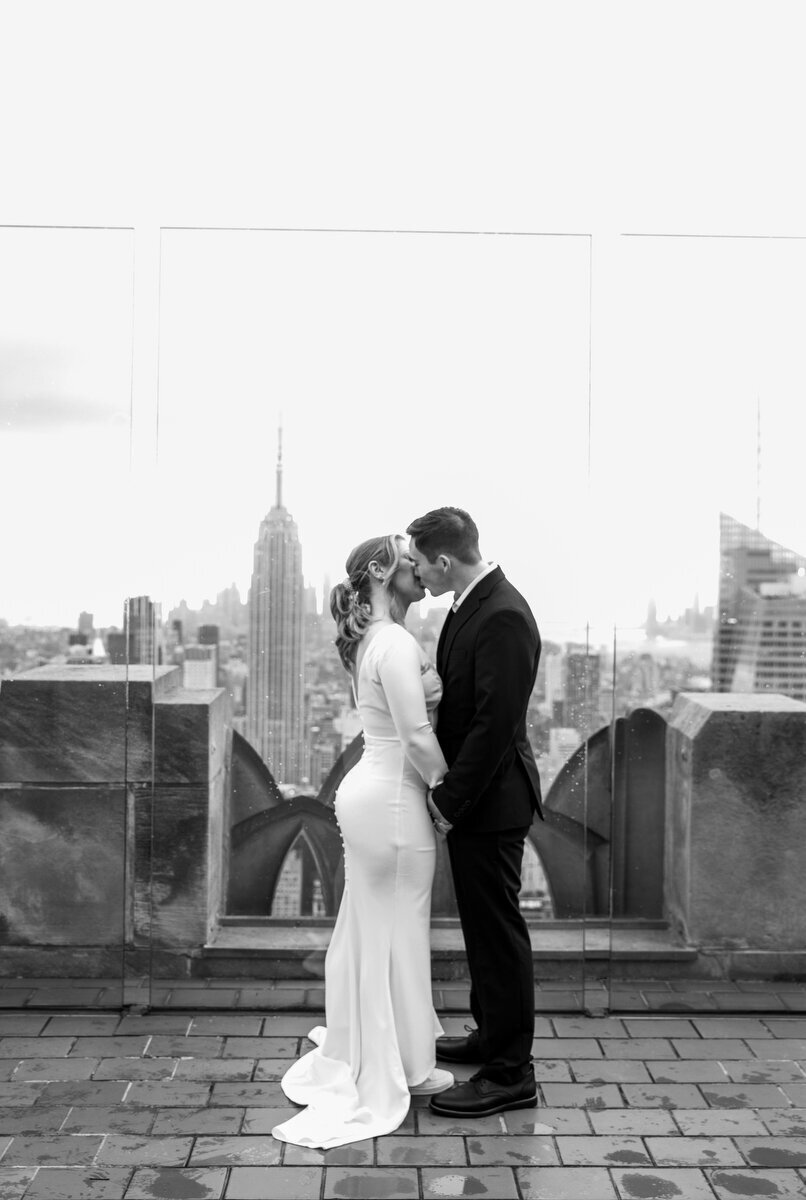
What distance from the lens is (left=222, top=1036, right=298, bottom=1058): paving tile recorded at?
167 inches

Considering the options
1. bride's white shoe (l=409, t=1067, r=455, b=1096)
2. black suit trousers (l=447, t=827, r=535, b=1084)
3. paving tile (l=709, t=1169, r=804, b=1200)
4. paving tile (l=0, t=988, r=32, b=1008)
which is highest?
black suit trousers (l=447, t=827, r=535, b=1084)

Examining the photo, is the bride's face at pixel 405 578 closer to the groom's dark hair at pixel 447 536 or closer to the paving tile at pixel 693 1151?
the groom's dark hair at pixel 447 536

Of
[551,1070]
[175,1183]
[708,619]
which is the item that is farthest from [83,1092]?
[708,619]

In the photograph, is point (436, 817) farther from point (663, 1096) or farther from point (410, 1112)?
point (663, 1096)

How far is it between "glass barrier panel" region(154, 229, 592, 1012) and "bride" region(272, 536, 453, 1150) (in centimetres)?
91

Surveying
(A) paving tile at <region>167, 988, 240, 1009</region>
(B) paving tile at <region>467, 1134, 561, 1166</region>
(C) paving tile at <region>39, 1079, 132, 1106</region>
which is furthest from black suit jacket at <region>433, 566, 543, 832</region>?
(A) paving tile at <region>167, 988, 240, 1009</region>

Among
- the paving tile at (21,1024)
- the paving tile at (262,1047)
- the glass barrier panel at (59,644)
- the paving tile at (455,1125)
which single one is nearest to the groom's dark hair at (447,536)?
the glass barrier panel at (59,644)

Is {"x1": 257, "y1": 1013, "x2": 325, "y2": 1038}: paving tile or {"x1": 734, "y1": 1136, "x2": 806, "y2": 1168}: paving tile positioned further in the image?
{"x1": 257, "y1": 1013, "x2": 325, "y2": 1038}: paving tile

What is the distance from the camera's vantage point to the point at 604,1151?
11.6 ft

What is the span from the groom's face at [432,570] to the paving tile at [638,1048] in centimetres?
160

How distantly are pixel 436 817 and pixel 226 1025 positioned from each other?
48.8 inches

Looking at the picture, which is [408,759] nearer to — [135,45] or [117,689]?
[117,689]

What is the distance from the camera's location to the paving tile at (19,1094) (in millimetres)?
3824

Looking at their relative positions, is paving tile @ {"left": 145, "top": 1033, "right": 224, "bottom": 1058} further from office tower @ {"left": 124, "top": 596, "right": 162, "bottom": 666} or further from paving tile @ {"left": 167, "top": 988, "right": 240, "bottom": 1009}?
office tower @ {"left": 124, "top": 596, "right": 162, "bottom": 666}
